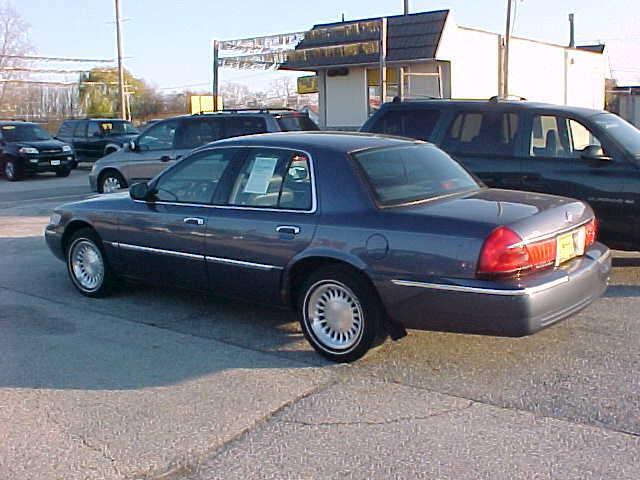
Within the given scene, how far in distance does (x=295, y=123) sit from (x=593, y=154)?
19.0ft

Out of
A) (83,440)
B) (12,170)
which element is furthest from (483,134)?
(12,170)

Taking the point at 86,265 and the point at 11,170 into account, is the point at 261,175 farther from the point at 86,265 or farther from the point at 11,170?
the point at 11,170

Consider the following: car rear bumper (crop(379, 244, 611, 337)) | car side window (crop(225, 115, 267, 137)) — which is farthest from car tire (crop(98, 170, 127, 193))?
car rear bumper (crop(379, 244, 611, 337))

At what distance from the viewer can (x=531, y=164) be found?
7.50m

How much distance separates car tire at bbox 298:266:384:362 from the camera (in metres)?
4.94

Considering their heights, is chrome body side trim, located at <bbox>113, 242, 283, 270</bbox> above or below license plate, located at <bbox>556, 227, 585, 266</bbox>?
below

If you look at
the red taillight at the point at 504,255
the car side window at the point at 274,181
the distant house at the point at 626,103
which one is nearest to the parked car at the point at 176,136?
the car side window at the point at 274,181

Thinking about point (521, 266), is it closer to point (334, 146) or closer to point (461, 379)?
point (461, 379)

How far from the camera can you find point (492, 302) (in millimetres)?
4441

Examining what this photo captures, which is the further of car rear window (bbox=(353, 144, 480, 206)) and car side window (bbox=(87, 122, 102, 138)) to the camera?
car side window (bbox=(87, 122, 102, 138))

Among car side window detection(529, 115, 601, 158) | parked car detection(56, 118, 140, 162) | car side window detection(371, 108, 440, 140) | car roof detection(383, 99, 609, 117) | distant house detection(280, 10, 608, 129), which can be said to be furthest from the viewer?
parked car detection(56, 118, 140, 162)

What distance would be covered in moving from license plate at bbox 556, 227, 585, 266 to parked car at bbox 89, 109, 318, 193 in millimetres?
7023

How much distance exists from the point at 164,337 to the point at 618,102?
4692 cm

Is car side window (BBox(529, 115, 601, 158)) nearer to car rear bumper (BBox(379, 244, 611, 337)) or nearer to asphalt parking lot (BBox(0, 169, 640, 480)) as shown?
asphalt parking lot (BBox(0, 169, 640, 480))
